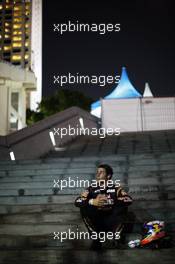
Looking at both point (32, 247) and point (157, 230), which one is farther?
point (32, 247)

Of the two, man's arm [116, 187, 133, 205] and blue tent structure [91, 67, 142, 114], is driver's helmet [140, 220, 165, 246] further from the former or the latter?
blue tent structure [91, 67, 142, 114]

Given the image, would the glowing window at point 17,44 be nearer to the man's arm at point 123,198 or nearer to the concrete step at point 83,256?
the man's arm at point 123,198

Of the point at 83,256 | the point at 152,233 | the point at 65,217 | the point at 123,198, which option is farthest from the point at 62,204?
the point at 152,233

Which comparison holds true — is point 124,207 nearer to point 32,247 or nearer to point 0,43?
point 32,247

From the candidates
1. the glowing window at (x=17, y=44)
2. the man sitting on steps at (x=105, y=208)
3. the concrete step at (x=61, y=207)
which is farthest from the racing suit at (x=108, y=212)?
the glowing window at (x=17, y=44)

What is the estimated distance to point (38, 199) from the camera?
5660 millimetres

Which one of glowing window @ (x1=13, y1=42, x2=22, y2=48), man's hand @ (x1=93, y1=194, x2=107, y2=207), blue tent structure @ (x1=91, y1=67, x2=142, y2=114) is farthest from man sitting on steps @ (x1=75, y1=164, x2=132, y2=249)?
glowing window @ (x1=13, y1=42, x2=22, y2=48)

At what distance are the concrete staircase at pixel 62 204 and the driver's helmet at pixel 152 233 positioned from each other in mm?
130

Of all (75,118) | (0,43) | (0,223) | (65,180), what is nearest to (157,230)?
(0,223)

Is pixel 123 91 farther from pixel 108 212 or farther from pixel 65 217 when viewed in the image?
pixel 108 212

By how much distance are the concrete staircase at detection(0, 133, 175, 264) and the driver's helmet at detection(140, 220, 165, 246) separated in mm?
130

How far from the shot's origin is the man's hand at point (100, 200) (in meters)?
4.11

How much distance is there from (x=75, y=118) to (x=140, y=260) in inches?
417

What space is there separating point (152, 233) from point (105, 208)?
23.8 inches
